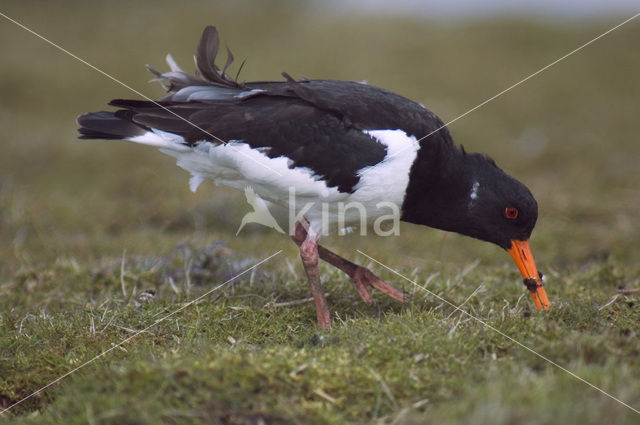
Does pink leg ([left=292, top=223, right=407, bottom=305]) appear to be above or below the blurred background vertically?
below

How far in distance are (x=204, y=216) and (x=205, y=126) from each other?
10.1 ft

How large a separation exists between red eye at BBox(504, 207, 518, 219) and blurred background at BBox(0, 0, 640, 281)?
53.5 inches

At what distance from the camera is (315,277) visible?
4.58 meters

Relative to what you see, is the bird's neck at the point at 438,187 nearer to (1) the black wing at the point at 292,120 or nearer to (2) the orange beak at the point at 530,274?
(1) the black wing at the point at 292,120

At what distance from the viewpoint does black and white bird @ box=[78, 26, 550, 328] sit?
4.45 meters

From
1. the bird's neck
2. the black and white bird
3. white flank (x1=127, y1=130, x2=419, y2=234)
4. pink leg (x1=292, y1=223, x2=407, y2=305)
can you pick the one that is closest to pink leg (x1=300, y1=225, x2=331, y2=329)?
the black and white bird

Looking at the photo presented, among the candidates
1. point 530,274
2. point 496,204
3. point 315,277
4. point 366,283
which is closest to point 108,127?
point 315,277

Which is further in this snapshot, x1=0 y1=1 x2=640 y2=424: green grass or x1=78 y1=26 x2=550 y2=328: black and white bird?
x1=78 y1=26 x2=550 y2=328: black and white bird

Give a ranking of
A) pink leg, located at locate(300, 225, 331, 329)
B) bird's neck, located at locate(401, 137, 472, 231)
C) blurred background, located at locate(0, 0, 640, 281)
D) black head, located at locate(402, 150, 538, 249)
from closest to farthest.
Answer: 1. pink leg, located at locate(300, 225, 331, 329)
2. bird's neck, located at locate(401, 137, 472, 231)
3. black head, located at locate(402, 150, 538, 249)
4. blurred background, located at locate(0, 0, 640, 281)

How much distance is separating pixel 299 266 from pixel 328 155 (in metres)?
1.57

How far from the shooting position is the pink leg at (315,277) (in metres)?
4.40

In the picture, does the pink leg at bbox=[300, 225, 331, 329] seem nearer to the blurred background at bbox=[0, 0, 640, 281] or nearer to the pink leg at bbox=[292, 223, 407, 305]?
the pink leg at bbox=[292, 223, 407, 305]

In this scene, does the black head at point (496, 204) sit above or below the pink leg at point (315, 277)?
above

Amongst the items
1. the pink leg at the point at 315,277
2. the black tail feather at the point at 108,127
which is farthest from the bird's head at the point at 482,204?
the black tail feather at the point at 108,127
